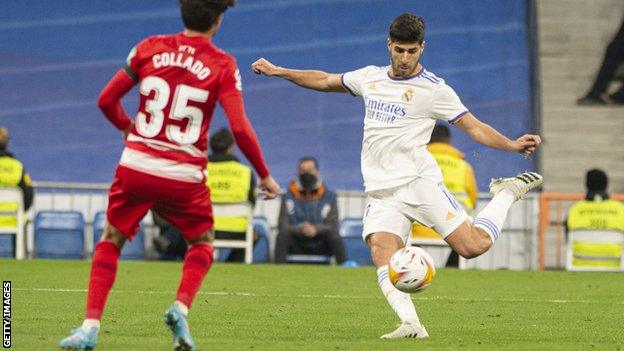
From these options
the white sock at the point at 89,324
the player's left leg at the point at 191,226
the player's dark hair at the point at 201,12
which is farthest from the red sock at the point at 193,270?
the player's dark hair at the point at 201,12

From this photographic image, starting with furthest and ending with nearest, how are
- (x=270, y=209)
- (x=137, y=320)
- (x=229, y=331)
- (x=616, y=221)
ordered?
(x=270, y=209)
(x=616, y=221)
(x=137, y=320)
(x=229, y=331)

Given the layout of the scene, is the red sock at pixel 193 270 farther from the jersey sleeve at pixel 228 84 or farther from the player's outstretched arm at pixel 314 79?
the player's outstretched arm at pixel 314 79

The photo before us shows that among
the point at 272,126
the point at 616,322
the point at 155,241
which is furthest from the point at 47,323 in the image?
the point at 272,126

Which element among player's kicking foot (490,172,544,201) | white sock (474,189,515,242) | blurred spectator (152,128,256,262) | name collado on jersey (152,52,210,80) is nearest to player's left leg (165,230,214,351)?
name collado on jersey (152,52,210,80)

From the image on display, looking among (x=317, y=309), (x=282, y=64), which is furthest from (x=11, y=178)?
A: (x=317, y=309)

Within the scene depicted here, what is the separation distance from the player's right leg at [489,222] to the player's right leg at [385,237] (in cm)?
34

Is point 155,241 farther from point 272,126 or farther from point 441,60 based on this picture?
point 441,60

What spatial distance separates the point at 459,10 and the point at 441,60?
73 centimetres

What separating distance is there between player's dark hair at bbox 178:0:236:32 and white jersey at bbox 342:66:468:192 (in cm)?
184

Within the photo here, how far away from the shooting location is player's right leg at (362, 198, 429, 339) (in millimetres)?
8703

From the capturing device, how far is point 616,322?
1002 centimetres

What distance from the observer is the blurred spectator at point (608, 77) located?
20281 millimetres

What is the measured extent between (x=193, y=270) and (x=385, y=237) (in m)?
1.76

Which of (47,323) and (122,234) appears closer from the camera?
(122,234)
